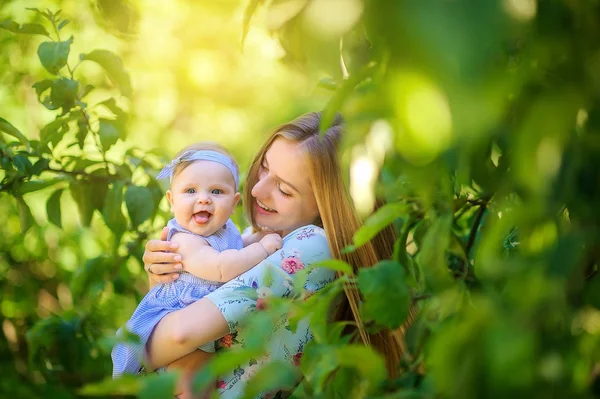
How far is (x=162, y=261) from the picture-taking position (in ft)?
5.32

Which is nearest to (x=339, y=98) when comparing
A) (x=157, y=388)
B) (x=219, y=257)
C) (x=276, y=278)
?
(x=157, y=388)

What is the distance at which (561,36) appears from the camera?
0.58m

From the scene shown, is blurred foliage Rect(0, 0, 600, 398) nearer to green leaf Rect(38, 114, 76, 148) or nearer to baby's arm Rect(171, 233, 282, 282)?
green leaf Rect(38, 114, 76, 148)

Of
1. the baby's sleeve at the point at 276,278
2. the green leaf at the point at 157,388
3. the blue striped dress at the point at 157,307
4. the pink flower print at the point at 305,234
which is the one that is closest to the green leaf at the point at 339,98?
the green leaf at the point at 157,388

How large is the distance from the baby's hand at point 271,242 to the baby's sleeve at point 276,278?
37 millimetres

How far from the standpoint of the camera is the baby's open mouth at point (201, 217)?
65.3 inches

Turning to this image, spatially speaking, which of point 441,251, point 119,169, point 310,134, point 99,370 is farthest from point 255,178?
point 441,251

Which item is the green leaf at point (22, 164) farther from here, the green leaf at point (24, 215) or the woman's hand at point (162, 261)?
the woman's hand at point (162, 261)

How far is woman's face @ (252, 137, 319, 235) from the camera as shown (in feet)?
5.44

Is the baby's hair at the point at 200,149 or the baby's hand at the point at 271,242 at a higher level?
the baby's hair at the point at 200,149

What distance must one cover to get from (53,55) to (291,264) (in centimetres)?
73

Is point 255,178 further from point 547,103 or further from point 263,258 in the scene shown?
point 547,103

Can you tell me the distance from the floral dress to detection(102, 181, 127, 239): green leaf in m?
0.43

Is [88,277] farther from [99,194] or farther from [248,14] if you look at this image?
[248,14]
